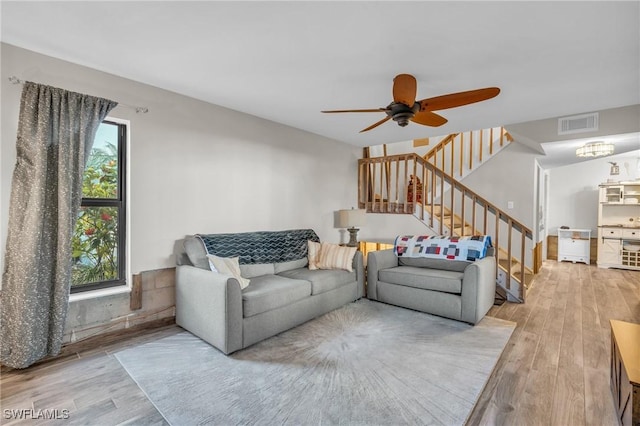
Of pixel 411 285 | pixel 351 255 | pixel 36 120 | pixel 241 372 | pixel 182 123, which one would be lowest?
pixel 241 372

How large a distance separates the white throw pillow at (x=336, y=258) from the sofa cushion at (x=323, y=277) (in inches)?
3.3

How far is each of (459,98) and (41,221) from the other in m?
3.28

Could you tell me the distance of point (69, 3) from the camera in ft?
5.80

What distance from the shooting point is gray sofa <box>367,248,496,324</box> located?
3.12m

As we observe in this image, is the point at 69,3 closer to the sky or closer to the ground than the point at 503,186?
closer to the sky

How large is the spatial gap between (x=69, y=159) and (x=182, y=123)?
3.57 feet

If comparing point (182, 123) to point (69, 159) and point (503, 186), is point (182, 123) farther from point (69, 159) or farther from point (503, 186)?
point (503, 186)

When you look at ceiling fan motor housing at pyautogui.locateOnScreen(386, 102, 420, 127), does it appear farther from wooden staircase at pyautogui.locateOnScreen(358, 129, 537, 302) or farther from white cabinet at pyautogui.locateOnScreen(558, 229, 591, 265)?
white cabinet at pyautogui.locateOnScreen(558, 229, 591, 265)

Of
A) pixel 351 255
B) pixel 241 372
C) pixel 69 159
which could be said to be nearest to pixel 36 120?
pixel 69 159

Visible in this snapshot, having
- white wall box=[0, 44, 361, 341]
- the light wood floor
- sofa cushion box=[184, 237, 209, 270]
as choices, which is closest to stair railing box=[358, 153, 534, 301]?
white wall box=[0, 44, 361, 341]

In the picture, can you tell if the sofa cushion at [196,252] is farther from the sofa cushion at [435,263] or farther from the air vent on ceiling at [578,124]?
the air vent on ceiling at [578,124]

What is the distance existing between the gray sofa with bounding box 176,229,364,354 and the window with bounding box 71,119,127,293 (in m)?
0.57

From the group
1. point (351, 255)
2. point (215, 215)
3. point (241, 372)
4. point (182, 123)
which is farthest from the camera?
point (351, 255)

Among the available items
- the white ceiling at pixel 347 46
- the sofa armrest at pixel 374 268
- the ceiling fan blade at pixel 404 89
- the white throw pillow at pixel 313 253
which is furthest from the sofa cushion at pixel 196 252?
the ceiling fan blade at pixel 404 89
